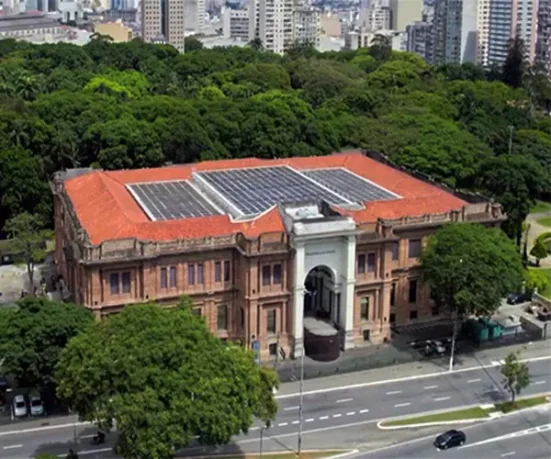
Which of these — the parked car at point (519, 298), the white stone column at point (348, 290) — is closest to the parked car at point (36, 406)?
the white stone column at point (348, 290)

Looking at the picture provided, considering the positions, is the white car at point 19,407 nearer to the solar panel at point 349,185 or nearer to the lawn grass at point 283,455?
the lawn grass at point 283,455

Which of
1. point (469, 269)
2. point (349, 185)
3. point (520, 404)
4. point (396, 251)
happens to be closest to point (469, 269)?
point (469, 269)

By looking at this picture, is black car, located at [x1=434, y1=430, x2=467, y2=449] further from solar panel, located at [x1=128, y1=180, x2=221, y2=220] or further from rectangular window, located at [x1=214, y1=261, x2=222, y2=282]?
solar panel, located at [x1=128, y1=180, x2=221, y2=220]

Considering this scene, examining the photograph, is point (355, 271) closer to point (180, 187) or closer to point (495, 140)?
point (180, 187)

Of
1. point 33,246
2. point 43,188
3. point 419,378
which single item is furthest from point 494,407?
point 43,188

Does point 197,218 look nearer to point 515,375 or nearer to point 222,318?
point 222,318

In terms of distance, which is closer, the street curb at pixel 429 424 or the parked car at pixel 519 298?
the street curb at pixel 429 424
